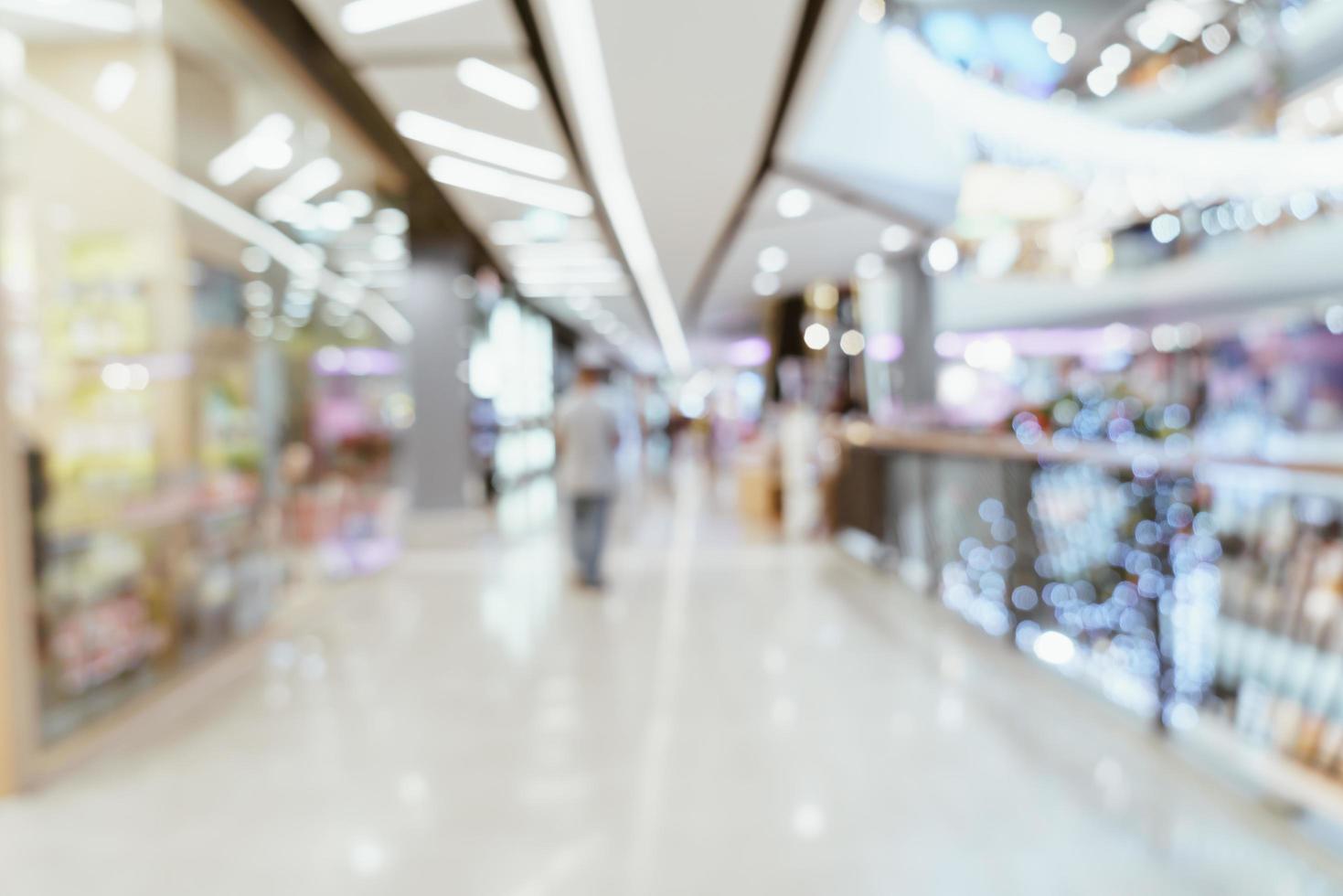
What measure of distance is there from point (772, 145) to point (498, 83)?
2110 millimetres

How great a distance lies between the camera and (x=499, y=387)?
14836 mm

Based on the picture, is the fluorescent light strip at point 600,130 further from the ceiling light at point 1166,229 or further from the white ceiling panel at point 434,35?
the ceiling light at point 1166,229

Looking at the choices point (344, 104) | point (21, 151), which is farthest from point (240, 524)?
point (344, 104)

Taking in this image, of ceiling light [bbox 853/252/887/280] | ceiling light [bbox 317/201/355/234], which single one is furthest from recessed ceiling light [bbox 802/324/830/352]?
ceiling light [bbox 317/201/355/234]

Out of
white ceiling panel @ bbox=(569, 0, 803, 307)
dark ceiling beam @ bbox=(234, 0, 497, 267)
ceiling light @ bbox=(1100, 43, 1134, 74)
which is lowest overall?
white ceiling panel @ bbox=(569, 0, 803, 307)

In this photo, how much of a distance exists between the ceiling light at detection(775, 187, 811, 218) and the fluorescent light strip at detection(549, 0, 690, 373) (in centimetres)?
135

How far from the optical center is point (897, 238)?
10445 millimetres

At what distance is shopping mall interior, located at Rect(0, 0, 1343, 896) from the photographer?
2.80m

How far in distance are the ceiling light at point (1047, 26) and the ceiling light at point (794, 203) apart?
2232 mm

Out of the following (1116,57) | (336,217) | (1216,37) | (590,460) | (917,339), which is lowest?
(590,460)

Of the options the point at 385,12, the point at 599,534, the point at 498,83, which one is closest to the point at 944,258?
the point at 599,534

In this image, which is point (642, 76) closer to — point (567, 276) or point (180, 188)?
point (180, 188)

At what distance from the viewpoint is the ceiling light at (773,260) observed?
11.2 meters

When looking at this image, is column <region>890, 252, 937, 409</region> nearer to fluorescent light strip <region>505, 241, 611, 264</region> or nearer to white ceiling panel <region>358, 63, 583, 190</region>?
fluorescent light strip <region>505, 241, 611, 264</region>
